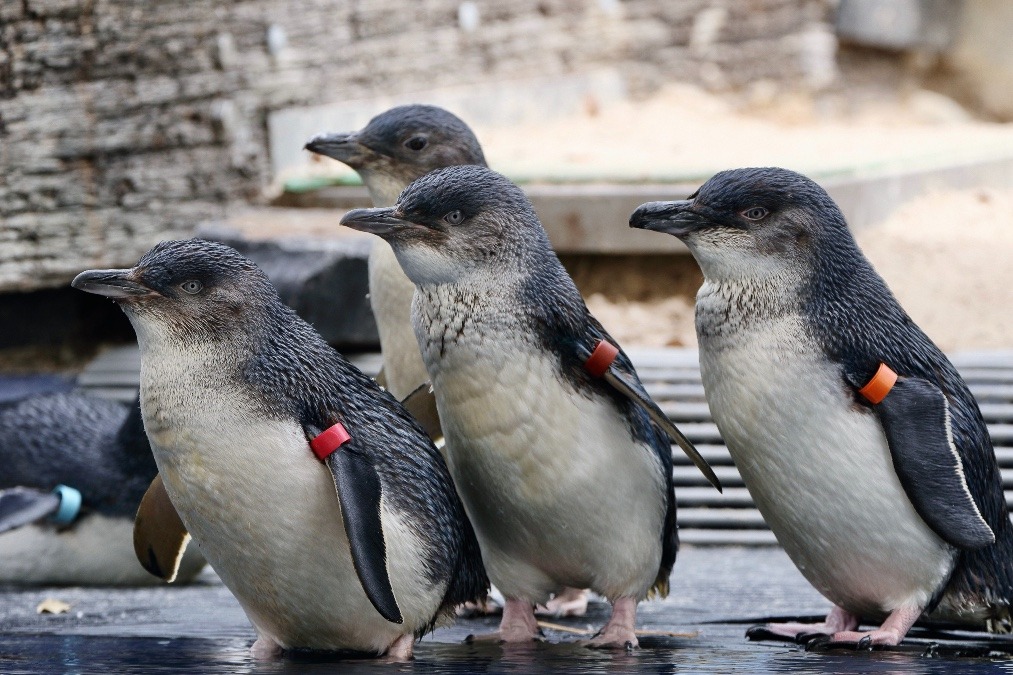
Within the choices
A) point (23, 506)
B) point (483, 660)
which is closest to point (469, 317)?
point (483, 660)

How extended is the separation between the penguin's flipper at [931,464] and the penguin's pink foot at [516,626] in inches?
34.0

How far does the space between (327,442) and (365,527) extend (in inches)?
7.0

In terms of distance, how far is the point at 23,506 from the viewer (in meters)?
4.23

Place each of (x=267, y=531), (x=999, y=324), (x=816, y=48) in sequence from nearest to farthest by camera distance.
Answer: (x=267, y=531)
(x=999, y=324)
(x=816, y=48)

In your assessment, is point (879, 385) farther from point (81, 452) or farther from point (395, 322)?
point (81, 452)

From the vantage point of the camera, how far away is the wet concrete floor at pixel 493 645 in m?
2.70

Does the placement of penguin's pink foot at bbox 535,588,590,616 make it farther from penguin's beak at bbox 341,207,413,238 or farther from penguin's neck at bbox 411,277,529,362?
penguin's beak at bbox 341,207,413,238

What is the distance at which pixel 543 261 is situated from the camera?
10.2 ft

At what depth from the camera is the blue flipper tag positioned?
4.32m

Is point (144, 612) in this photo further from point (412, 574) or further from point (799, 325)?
point (799, 325)

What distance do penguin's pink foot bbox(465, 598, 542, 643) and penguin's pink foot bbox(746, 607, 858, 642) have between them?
1.52 feet

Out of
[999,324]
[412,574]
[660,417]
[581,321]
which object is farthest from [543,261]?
[999,324]

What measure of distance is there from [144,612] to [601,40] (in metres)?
9.50

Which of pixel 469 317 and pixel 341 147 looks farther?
pixel 341 147
